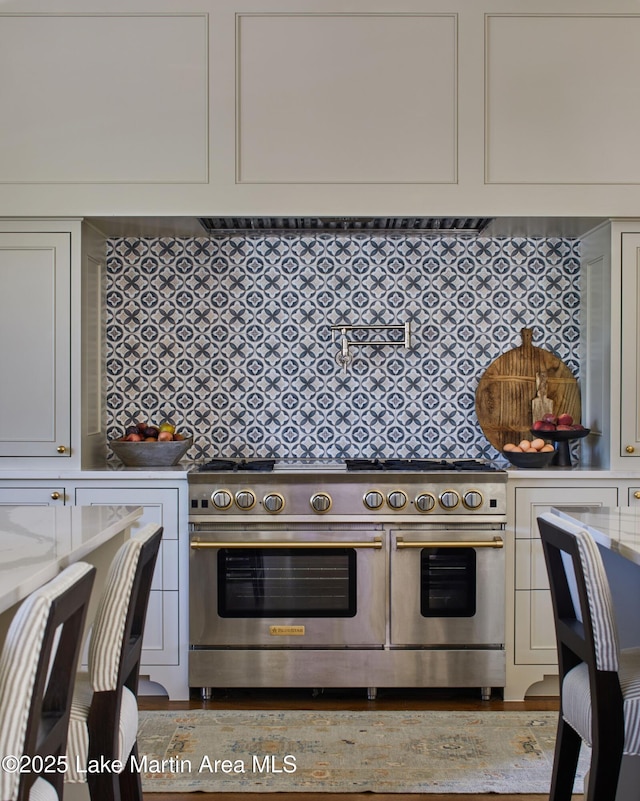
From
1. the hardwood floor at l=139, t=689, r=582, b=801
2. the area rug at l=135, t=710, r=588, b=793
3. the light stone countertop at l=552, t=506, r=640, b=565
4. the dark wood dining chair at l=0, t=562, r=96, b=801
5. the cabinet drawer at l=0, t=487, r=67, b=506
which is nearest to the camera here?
the dark wood dining chair at l=0, t=562, r=96, b=801

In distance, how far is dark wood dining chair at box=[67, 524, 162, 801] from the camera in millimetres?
1383

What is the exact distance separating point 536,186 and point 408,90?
67 cm

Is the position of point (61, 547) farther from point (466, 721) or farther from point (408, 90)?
point (408, 90)

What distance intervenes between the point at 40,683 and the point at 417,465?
2.33 metres

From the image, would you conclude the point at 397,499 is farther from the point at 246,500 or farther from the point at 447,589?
the point at 246,500

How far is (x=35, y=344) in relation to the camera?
315cm

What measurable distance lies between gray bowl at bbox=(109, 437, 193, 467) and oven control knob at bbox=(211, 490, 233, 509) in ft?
1.17

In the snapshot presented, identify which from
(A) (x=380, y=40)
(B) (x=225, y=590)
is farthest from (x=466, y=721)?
(A) (x=380, y=40)

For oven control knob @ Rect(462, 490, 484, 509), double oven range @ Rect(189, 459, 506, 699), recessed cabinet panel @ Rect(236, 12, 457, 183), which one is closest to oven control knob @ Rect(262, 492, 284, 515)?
double oven range @ Rect(189, 459, 506, 699)

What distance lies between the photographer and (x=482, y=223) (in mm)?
3297

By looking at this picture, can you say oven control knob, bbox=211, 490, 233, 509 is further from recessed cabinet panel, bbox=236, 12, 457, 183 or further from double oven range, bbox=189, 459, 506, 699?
recessed cabinet panel, bbox=236, 12, 457, 183

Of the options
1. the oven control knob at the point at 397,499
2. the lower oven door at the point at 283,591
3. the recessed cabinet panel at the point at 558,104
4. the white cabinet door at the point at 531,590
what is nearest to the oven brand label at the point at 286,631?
the lower oven door at the point at 283,591

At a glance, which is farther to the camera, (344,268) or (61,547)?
(344,268)

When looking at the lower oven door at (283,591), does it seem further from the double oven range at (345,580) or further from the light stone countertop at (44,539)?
the light stone countertop at (44,539)
